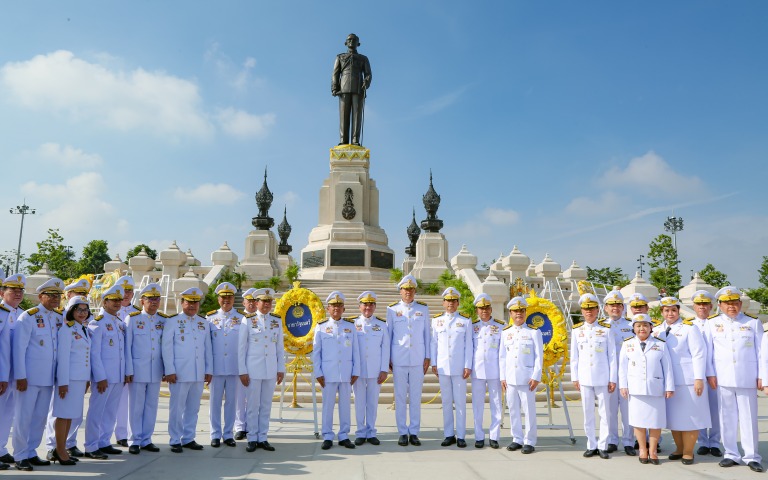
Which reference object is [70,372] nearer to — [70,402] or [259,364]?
[70,402]

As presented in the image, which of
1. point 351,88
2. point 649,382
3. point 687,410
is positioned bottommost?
point 687,410

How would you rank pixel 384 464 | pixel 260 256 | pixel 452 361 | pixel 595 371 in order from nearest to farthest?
pixel 384 464, pixel 595 371, pixel 452 361, pixel 260 256

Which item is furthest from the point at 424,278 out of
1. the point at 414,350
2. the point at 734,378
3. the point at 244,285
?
the point at 734,378

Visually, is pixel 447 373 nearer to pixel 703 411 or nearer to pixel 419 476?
pixel 419 476

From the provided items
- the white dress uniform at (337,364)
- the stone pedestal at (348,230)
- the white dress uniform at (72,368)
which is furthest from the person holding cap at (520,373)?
the stone pedestal at (348,230)

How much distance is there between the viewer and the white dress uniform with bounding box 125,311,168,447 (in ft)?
22.4

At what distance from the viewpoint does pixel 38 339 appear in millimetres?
6027

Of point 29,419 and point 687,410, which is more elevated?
point 687,410

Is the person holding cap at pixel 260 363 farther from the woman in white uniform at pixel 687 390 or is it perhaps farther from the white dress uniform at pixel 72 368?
the woman in white uniform at pixel 687 390

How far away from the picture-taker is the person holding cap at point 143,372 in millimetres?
6828

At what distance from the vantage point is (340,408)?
730cm

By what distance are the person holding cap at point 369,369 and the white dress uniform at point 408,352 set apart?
0.16 m

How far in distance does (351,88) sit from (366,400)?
19168mm

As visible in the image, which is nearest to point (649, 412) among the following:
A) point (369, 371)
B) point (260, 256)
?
point (369, 371)
